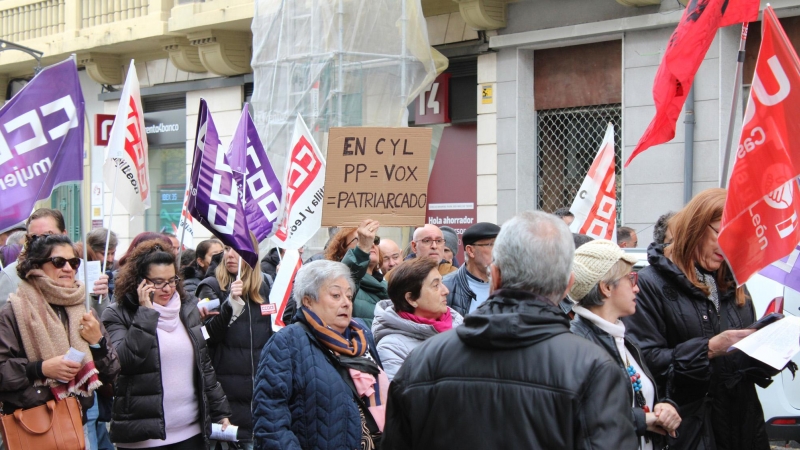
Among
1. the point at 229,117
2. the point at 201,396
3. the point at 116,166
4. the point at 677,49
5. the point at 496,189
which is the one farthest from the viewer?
the point at 229,117

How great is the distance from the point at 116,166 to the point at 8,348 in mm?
3257

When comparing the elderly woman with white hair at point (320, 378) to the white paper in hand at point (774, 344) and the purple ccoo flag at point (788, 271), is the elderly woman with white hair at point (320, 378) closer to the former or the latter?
the white paper in hand at point (774, 344)

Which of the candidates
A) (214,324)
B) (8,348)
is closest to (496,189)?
(214,324)

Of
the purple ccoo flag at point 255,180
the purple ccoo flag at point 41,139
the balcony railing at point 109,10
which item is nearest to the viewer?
the purple ccoo flag at point 41,139

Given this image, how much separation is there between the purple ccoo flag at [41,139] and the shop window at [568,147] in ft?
26.6

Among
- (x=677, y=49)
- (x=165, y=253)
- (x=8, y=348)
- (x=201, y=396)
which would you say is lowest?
(x=201, y=396)

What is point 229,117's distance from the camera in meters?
17.2

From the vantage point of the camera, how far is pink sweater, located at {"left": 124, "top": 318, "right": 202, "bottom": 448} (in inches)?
222

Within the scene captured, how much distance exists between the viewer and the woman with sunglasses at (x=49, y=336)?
16.7 ft

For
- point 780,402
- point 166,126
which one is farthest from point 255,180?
point 166,126

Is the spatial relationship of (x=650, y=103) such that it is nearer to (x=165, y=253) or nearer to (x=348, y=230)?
(x=348, y=230)

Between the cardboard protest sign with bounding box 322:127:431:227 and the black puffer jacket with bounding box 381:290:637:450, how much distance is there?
3648 millimetres

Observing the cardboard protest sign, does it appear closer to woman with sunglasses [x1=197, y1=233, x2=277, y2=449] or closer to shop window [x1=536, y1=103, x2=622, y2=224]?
woman with sunglasses [x1=197, y1=233, x2=277, y2=449]

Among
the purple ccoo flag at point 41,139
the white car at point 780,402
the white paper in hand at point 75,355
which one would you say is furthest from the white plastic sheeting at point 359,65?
the white paper in hand at point 75,355
